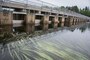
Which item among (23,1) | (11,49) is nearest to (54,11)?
(23,1)

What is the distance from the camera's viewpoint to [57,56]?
834 cm

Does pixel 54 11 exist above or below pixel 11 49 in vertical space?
above

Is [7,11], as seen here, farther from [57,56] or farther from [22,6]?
[57,56]

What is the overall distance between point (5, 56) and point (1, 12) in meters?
10.7

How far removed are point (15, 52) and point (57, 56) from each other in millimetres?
2462

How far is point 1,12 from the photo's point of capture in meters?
17.6

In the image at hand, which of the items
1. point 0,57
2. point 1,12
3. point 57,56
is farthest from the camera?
point 1,12

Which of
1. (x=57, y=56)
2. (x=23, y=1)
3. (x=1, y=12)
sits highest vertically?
(x=23, y=1)

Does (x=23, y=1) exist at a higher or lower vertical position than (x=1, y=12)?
higher

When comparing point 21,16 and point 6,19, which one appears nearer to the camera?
point 6,19

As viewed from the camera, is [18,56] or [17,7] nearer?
[18,56]

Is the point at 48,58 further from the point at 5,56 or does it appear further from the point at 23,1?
the point at 23,1

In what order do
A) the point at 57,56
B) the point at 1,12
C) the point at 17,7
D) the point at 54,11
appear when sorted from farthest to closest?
the point at 54,11 → the point at 17,7 → the point at 1,12 → the point at 57,56

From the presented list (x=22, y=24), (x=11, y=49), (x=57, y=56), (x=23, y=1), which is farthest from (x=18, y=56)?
(x=23, y=1)
